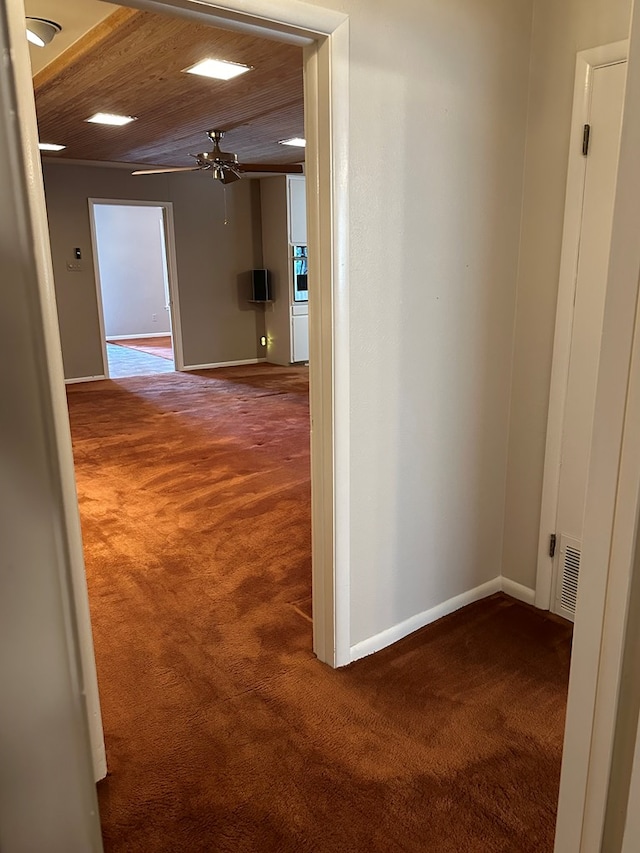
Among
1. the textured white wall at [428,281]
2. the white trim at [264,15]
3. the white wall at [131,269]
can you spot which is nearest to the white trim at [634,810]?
the textured white wall at [428,281]

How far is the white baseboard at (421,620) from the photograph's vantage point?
7.93ft

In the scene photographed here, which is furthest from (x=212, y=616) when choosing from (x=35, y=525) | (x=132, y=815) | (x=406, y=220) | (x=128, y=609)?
(x=35, y=525)

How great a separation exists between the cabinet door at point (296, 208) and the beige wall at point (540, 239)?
232 inches

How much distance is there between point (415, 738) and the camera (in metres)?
2.01

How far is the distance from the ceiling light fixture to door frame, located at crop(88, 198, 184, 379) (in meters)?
4.26

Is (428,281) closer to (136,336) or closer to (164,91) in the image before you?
(164,91)

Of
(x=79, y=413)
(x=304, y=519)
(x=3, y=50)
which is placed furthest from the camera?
(x=79, y=413)

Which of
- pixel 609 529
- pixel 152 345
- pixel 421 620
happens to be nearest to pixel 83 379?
pixel 152 345

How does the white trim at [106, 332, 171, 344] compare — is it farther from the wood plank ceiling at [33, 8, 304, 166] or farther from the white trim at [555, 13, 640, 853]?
the white trim at [555, 13, 640, 853]

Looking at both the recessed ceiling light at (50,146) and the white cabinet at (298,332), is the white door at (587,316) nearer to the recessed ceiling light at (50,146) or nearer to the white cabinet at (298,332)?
the recessed ceiling light at (50,146)

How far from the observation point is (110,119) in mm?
4863

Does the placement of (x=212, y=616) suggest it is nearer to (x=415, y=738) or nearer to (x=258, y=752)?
(x=258, y=752)

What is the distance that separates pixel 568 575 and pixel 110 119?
177 inches

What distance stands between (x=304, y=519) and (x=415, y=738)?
1.74 meters
